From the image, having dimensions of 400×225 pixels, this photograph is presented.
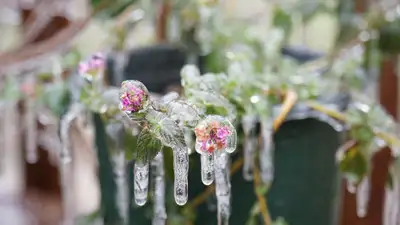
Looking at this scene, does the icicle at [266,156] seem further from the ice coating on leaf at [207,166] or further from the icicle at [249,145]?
the ice coating on leaf at [207,166]

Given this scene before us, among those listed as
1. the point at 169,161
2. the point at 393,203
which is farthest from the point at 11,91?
the point at 393,203

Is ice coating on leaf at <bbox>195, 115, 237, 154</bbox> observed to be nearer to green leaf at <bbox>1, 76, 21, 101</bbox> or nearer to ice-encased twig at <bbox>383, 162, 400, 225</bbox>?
ice-encased twig at <bbox>383, 162, 400, 225</bbox>

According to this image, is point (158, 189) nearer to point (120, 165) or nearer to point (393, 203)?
point (120, 165)

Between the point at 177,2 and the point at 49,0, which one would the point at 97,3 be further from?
the point at 49,0

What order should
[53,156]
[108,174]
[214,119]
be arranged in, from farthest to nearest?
[53,156] → [108,174] → [214,119]

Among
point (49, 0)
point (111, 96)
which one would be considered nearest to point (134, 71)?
point (111, 96)

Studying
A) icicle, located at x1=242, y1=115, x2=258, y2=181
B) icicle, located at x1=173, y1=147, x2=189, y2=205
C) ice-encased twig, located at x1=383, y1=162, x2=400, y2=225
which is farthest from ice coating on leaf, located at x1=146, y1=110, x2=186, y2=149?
ice-encased twig, located at x1=383, y1=162, x2=400, y2=225
